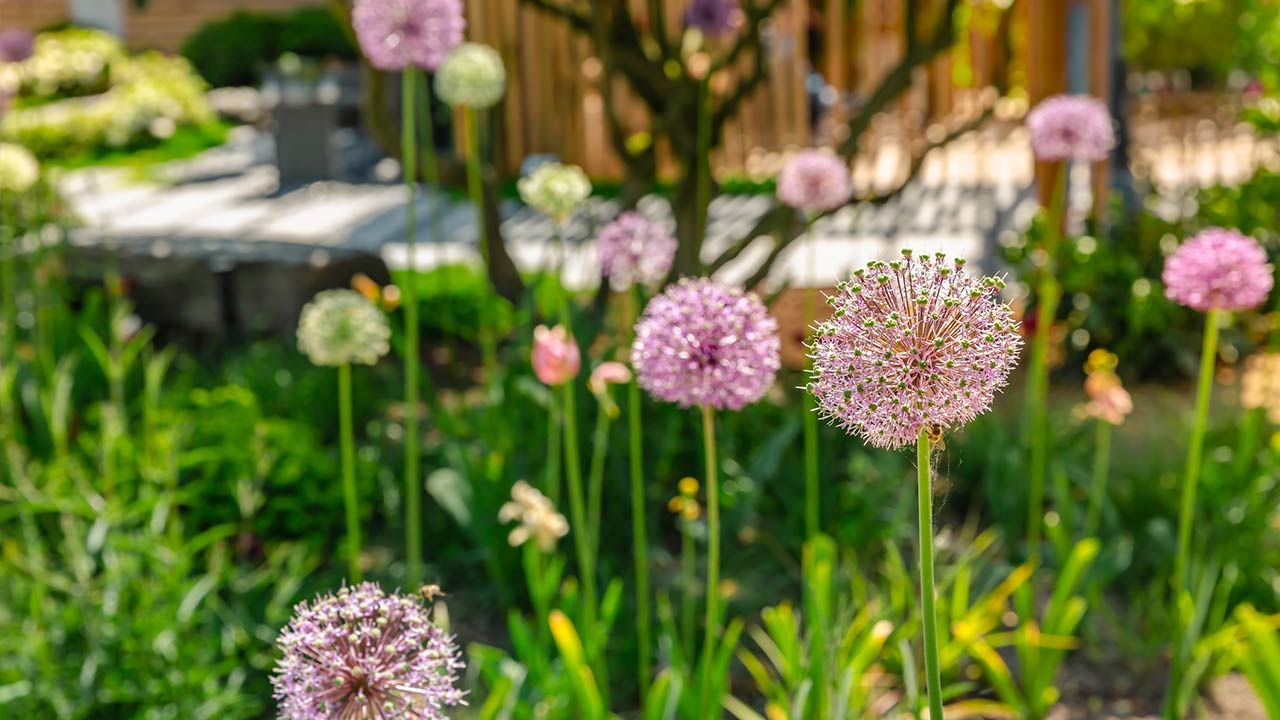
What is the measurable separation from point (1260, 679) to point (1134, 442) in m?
1.89

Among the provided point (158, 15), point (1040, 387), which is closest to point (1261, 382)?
point (1040, 387)

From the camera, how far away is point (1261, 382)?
186 inches

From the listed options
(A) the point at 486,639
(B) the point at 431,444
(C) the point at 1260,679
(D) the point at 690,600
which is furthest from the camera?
(B) the point at 431,444

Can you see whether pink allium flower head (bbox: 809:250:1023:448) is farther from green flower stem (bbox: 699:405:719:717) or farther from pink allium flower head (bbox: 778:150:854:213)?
pink allium flower head (bbox: 778:150:854:213)

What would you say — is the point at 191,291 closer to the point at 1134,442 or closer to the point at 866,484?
the point at 866,484

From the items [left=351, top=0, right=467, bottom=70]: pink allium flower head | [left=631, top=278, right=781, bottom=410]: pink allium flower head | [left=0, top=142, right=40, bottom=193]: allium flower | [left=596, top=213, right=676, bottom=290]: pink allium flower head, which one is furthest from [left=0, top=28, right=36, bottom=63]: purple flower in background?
→ [left=631, top=278, right=781, bottom=410]: pink allium flower head

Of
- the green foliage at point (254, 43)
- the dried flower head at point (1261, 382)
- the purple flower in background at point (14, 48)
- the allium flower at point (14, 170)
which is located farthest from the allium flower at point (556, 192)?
the green foliage at point (254, 43)

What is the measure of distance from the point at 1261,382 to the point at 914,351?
4133mm

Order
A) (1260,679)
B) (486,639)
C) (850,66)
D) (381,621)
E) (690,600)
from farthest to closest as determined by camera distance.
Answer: (850,66) → (486,639) → (690,600) → (1260,679) → (381,621)

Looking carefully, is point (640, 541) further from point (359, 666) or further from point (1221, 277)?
point (359, 666)

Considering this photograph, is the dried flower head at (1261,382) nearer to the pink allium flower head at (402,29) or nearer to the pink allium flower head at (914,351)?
the pink allium flower head at (402,29)

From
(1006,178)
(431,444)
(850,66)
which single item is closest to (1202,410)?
(431,444)

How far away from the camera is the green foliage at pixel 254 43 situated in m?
14.3

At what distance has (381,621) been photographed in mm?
1124
